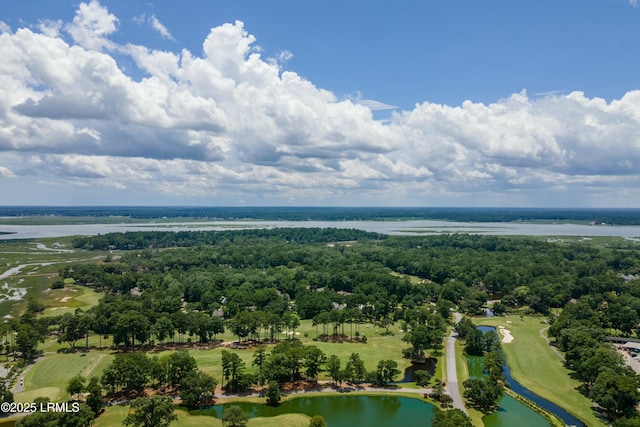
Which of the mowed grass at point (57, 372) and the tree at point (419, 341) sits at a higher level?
the tree at point (419, 341)

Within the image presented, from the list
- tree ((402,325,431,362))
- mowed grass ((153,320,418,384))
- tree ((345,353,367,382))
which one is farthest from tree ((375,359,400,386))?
tree ((402,325,431,362))

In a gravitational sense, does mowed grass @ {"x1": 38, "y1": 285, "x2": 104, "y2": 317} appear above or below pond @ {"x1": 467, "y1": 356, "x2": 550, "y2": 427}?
above

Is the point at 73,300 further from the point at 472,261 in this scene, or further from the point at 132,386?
the point at 472,261

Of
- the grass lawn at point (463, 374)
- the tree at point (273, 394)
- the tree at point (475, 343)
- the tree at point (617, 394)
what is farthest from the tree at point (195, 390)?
the tree at point (617, 394)

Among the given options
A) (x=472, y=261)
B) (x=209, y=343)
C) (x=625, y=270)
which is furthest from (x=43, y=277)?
(x=625, y=270)

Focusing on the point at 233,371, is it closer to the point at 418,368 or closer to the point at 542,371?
the point at 418,368

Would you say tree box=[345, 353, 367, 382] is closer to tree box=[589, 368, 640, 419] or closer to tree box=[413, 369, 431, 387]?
tree box=[413, 369, 431, 387]

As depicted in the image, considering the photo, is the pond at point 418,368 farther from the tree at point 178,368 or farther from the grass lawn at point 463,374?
the tree at point 178,368
